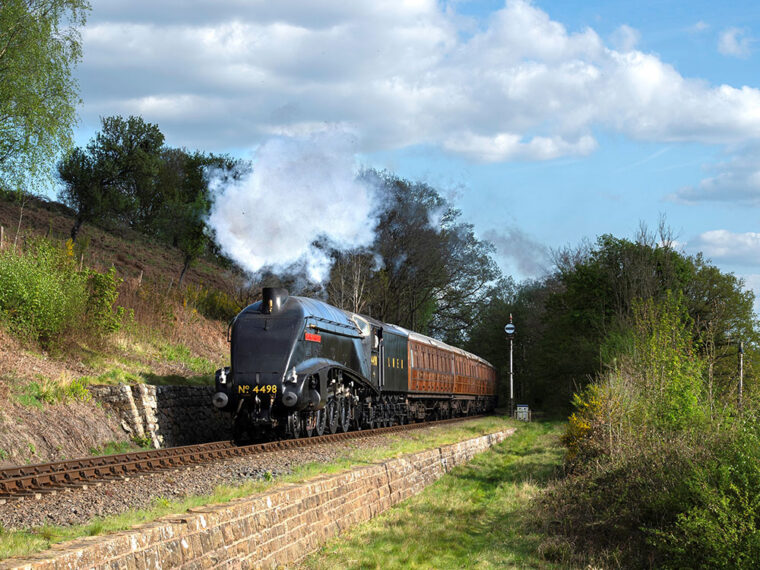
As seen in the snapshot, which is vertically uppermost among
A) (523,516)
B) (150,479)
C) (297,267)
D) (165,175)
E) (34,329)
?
(165,175)

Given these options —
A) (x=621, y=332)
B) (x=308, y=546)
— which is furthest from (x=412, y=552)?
(x=621, y=332)

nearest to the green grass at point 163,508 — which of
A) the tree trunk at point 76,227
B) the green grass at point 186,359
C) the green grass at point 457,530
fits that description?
the green grass at point 457,530

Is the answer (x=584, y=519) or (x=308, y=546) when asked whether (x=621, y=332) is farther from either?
(x=308, y=546)

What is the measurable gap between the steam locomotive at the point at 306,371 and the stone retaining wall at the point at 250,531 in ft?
12.7

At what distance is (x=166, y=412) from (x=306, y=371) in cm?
381

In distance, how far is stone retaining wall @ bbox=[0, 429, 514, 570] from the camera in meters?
5.72

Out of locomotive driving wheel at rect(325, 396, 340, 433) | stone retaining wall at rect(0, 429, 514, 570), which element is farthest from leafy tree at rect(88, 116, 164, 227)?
stone retaining wall at rect(0, 429, 514, 570)

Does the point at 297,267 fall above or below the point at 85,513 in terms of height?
above

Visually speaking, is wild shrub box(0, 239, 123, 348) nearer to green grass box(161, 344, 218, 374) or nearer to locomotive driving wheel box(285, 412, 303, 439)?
green grass box(161, 344, 218, 374)

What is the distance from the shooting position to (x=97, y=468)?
10.9 metres

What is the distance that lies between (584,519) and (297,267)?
16.5 meters

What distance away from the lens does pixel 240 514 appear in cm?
769

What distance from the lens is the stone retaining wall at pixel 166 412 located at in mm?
16656

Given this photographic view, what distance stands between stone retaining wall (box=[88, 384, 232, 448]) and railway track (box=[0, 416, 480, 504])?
2.18 metres
